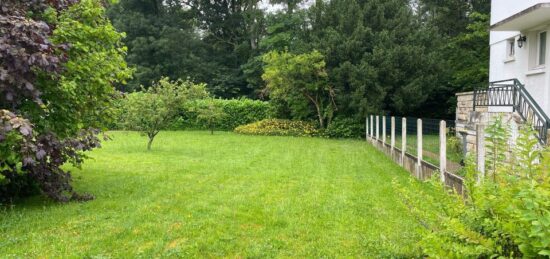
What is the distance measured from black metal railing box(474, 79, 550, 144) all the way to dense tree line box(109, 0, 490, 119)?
8.76 metres

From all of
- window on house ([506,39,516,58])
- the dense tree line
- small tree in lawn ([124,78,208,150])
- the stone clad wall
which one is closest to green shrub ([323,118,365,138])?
the dense tree line

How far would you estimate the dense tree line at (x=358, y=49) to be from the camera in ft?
67.6

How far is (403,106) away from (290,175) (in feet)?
43.3

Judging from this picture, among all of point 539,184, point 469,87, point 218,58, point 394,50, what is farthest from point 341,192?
point 218,58

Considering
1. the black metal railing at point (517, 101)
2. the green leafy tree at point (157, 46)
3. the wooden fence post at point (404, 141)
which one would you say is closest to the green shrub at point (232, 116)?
the green leafy tree at point (157, 46)

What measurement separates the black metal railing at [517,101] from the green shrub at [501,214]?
5.18m

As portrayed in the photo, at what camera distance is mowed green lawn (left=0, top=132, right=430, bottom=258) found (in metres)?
4.47

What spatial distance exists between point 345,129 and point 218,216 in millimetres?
16112

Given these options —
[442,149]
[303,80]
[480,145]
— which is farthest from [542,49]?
[303,80]

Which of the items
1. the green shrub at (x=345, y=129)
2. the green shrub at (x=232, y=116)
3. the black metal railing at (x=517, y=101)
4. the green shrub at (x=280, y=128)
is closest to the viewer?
the black metal railing at (x=517, y=101)

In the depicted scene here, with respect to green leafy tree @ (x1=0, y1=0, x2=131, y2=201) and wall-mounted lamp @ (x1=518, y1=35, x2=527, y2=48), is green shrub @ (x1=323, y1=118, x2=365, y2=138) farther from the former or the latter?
green leafy tree @ (x1=0, y1=0, x2=131, y2=201)

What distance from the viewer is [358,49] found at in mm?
21016

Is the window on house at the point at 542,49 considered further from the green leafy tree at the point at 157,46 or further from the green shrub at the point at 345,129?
the green leafy tree at the point at 157,46

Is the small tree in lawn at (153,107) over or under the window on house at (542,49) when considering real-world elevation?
under
